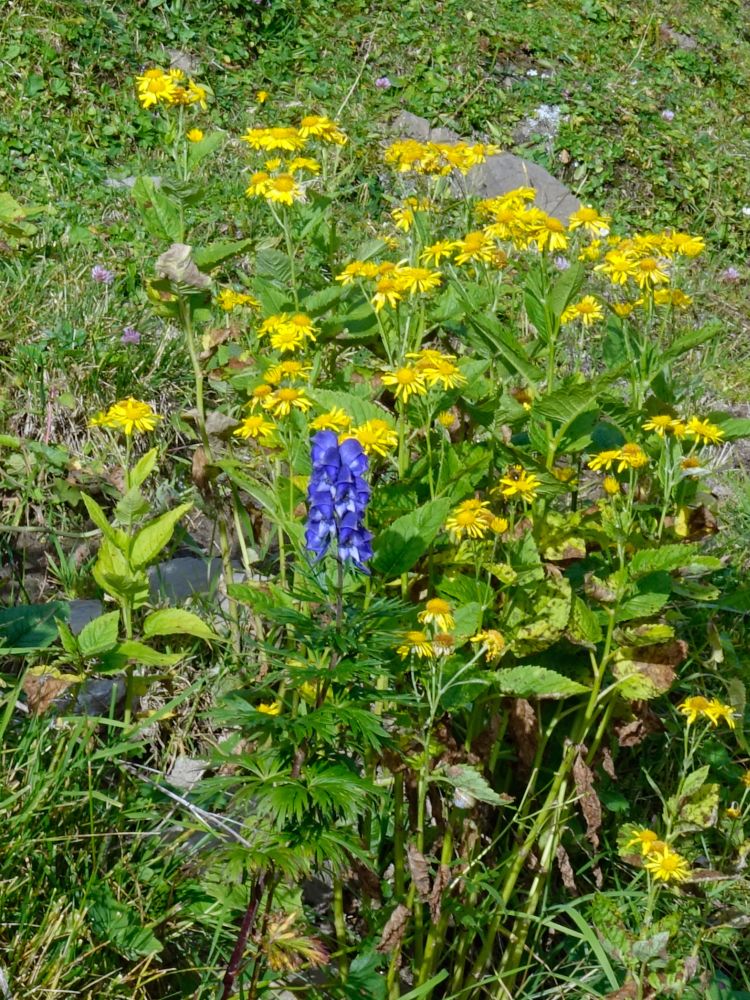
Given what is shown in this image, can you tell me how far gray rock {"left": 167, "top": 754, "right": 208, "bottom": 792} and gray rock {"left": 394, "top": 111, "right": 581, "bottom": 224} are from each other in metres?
3.72

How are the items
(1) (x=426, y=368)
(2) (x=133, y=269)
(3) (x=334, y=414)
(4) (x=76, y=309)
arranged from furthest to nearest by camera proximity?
(2) (x=133, y=269) < (4) (x=76, y=309) < (1) (x=426, y=368) < (3) (x=334, y=414)

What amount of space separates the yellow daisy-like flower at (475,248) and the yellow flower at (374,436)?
63 centimetres

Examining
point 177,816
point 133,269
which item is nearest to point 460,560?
point 177,816

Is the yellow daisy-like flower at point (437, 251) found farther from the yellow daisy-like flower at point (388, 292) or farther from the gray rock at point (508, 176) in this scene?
the gray rock at point (508, 176)

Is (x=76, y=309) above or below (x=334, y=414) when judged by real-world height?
below

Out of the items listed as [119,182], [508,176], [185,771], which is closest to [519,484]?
[185,771]

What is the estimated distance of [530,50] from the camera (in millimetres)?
6578

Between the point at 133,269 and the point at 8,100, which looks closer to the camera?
the point at 133,269

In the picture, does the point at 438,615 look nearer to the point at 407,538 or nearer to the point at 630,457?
the point at 407,538

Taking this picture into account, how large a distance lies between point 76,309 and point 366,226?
172 cm

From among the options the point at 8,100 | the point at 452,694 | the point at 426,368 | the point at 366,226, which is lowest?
the point at 366,226

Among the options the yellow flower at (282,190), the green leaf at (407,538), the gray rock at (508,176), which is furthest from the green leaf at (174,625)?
the gray rock at (508,176)

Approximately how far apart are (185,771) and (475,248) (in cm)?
133

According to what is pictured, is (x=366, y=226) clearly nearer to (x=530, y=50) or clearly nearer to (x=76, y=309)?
(x=76, y=309)
